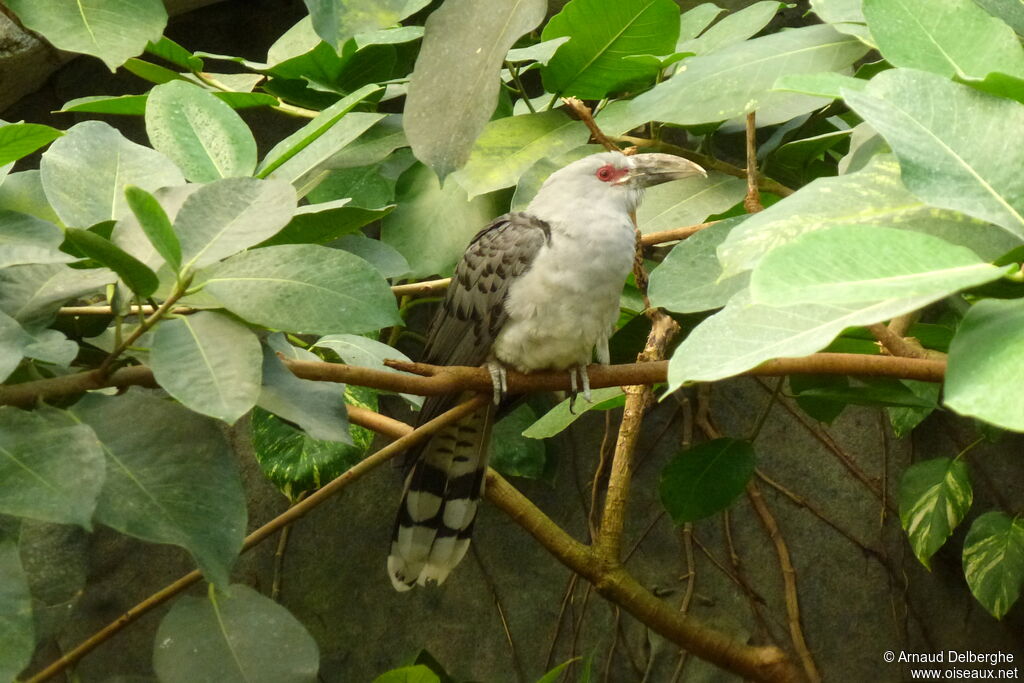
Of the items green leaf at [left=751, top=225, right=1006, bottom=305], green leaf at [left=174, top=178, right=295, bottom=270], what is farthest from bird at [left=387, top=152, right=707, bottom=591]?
green leaf at [left=751, top=225, right=1006, bottom=305]

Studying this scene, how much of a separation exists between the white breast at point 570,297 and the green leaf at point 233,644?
0.85 metres

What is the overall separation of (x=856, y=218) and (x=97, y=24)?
1008mm

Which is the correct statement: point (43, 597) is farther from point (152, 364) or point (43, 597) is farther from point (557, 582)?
point (557, 582)

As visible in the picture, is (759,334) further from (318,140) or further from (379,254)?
(318,140)

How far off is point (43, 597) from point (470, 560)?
2404 millimetres

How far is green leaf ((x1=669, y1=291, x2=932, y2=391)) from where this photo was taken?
80 centimetres

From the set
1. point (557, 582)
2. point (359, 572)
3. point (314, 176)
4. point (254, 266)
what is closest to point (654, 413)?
point (557, 582)

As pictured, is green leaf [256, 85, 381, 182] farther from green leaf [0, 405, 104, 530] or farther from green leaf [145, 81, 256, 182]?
green leaf [0, 405, 104, 530]

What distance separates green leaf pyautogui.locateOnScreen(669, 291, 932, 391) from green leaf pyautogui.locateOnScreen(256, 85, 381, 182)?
1002mm

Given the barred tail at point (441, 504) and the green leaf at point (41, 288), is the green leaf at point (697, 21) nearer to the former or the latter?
the barred tail at point (441, 504)

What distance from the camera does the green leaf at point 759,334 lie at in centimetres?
80

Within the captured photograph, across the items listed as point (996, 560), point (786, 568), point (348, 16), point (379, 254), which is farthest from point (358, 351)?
point (786, 568)

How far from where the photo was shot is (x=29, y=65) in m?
3.45

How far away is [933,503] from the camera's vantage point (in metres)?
2.54
